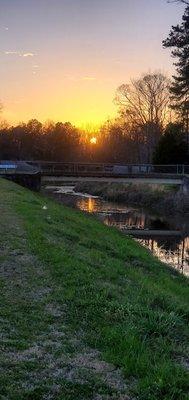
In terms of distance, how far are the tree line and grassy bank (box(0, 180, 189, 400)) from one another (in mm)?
16481

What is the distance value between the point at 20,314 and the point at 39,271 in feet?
9.58

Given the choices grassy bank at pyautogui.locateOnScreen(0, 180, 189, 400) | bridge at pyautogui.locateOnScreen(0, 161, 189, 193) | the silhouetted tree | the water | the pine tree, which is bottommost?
the water

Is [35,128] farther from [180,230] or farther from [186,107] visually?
[180,230]

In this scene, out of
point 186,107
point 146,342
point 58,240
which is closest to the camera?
point 146,342

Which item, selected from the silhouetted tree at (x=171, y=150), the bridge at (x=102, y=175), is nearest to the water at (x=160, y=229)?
the bridge at (x=102, y=175)

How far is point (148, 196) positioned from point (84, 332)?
157 feet

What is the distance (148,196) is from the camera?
54.8 meters

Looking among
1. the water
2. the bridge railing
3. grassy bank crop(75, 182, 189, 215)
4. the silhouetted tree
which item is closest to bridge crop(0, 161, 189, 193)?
the bridge railing

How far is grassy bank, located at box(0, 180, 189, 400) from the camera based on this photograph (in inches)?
218

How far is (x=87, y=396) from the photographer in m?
5.32

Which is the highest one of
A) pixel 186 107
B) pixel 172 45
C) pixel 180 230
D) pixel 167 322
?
pixel 172 45

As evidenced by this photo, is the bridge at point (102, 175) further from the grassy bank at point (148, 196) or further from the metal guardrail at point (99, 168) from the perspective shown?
the grassy bank at point (148, 196)

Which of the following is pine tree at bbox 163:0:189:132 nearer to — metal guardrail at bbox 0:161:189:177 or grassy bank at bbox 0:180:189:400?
metal guardrail at bbox 0:161:189:177

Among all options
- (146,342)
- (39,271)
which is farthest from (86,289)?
(146,342)
